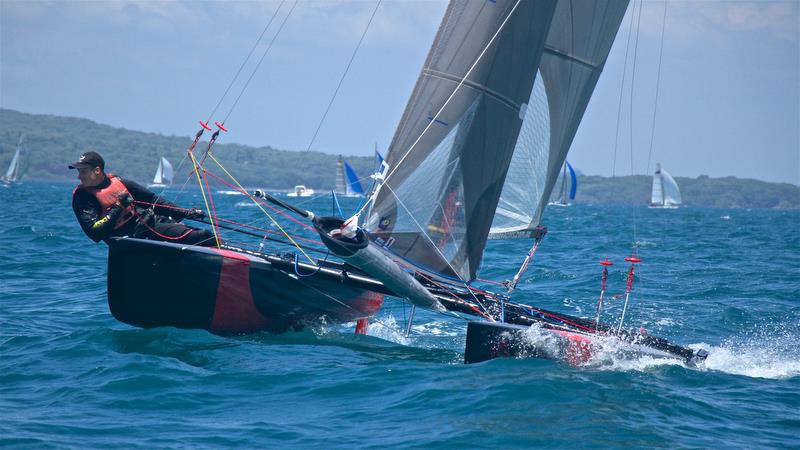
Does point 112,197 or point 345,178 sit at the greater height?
point 345,178

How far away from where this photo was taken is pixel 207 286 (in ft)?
25.7

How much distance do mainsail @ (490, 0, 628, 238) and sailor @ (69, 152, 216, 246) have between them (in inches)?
130

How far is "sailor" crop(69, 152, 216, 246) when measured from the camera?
778cm

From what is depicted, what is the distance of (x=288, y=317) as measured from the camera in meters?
8.39

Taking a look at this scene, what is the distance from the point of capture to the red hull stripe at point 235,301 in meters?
7.86

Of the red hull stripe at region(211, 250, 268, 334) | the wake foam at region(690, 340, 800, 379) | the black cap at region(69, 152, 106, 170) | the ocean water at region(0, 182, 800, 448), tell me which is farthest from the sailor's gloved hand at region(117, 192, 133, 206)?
the wake foam at region(690, 340, 800, 379)

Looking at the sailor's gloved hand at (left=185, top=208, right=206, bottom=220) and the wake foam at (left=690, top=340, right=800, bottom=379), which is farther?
the sailor's gloved hand at (left=185, top=208, right=206, bottom=220)

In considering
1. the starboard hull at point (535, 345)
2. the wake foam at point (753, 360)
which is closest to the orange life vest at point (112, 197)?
the starboard hull at point (535, 345)

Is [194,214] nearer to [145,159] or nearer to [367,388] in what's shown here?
[367,388]

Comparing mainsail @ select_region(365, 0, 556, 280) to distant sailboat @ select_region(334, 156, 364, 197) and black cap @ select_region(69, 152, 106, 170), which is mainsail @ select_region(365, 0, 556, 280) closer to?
black cap @ select_region(69, 152, 106, 170)

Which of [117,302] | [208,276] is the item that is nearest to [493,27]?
[208,276]

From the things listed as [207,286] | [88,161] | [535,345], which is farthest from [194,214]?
[535,345]

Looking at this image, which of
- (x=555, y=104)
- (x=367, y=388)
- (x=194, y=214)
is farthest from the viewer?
(x=555, y=104)

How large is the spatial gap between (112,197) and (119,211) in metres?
0.14
